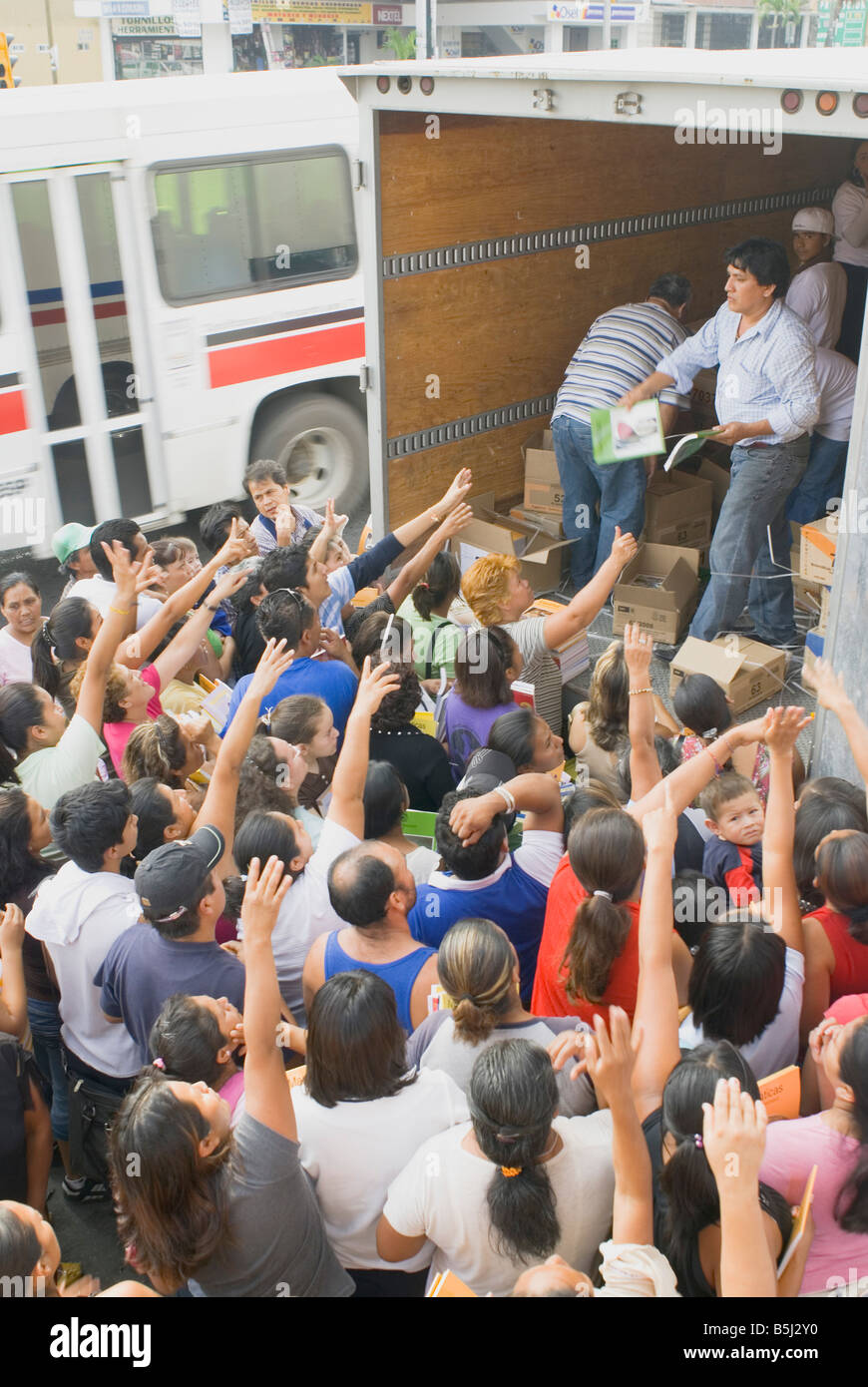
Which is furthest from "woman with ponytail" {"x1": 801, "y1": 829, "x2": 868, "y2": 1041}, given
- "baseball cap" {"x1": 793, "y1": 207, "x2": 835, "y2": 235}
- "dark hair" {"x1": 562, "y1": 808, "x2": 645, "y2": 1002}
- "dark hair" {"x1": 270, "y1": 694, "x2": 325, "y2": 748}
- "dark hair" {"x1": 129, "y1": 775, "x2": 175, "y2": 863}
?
"baseball cap" {"x1": 793, "y1": 207, "x2": 835, "y2": 235}

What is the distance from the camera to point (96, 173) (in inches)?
267

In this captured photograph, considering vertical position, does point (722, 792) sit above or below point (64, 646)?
below

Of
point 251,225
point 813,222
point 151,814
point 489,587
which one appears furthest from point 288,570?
point 251,225

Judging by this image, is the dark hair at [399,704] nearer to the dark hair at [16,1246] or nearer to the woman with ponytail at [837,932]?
the woman with ponytail at [837,932]

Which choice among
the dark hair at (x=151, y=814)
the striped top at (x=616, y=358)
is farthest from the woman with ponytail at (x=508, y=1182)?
the striped top at (x=616, y=358)

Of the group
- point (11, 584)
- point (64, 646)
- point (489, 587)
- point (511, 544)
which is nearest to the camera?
point (64, 646)

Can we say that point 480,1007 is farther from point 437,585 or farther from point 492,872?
point 437,585

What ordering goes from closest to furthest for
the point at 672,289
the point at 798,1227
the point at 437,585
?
the point at 798,1227, the point at 437,585, the point at 672,289

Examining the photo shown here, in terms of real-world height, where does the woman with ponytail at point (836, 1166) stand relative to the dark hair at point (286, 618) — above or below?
below

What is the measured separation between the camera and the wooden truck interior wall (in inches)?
208

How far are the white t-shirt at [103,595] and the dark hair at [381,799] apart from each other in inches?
68.5

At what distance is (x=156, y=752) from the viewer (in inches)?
144

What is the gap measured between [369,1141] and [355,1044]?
0.21 meters

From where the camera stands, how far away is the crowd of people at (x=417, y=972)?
213cm
